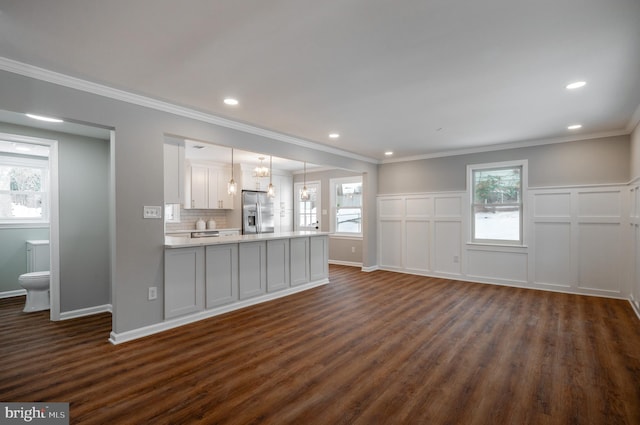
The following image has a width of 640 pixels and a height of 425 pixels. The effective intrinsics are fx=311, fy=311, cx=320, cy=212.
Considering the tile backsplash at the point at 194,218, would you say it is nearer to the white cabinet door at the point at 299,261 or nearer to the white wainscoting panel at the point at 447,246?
the white cabinet door at the point at 299,261

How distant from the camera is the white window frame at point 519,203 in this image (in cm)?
548

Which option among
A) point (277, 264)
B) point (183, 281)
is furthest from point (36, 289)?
point (277, 264)

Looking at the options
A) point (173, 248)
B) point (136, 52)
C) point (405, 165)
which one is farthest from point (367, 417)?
point (405, 165)

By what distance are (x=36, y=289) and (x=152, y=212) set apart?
2.35m

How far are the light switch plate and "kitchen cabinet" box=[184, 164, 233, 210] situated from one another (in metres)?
3.42

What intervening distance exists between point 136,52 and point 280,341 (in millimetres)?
2882

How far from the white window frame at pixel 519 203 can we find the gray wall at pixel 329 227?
2.63m

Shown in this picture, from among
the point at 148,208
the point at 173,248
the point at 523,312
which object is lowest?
the point at 523,312

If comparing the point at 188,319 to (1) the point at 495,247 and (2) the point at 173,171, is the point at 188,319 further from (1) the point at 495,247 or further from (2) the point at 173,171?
(1) the point at 495,247

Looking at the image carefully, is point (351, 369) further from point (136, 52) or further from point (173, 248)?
point (136, 52)

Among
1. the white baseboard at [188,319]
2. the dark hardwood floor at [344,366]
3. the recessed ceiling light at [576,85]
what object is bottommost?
the dark hardwood floor at [344,366]

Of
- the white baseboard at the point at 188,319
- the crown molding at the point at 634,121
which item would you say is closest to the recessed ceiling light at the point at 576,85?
the crown molding at the point at 634,121

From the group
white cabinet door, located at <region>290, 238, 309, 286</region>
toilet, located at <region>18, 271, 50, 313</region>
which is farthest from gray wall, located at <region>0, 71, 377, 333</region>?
white cabinet door, located at <region>290, 238, 309, 286</region>

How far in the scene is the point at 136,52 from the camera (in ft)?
8.00
